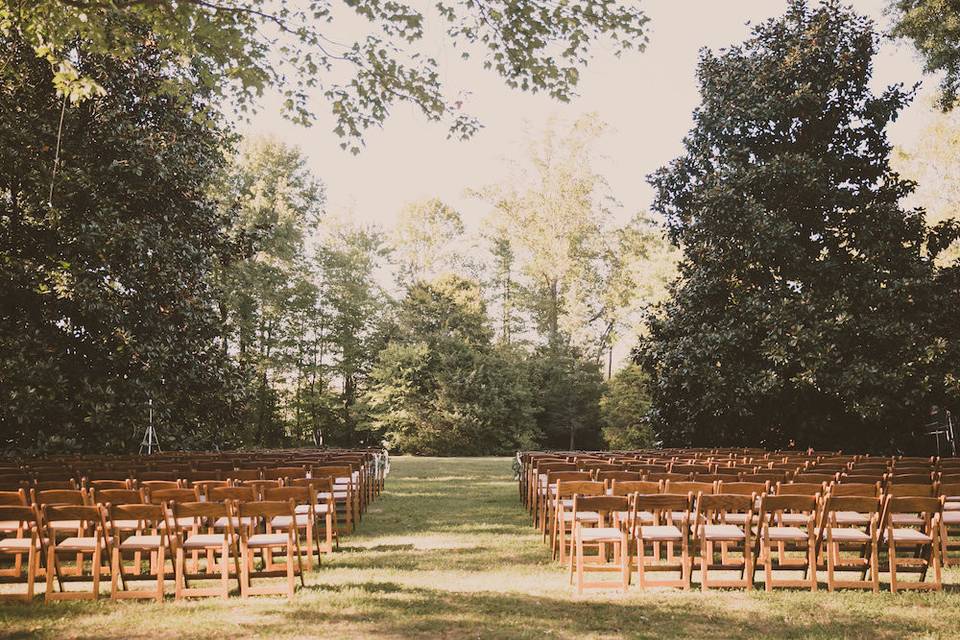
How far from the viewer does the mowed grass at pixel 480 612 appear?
5.38 metres

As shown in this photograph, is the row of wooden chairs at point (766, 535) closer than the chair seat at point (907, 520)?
Yes

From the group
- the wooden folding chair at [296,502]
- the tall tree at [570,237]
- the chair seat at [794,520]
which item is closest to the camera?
the wooden folding chair at [296,502]

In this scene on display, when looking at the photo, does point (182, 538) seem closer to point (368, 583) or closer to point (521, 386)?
point (368, 583)

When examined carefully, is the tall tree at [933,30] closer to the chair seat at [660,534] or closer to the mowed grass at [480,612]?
the mowed grass at [480,612]

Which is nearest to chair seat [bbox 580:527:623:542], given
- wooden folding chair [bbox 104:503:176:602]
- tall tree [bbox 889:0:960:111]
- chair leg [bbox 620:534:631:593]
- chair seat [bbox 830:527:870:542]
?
chair leg [bbox 620:534:631:593]

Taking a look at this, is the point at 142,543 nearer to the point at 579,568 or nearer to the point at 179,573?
the point at 179,573

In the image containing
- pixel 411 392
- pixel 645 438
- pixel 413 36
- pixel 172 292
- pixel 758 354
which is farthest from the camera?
pixel 411 392

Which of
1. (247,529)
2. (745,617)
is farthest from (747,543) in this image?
(247,529)

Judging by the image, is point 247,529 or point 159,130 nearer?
point 247,529

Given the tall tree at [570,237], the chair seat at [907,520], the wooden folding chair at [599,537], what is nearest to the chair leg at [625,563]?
the wooden folding chair at [599,537]

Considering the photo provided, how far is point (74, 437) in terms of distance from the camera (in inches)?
668

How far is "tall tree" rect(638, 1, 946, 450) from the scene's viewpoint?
63.9 feet

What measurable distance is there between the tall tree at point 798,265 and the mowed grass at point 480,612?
43.2 ft

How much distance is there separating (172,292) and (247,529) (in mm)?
13436
